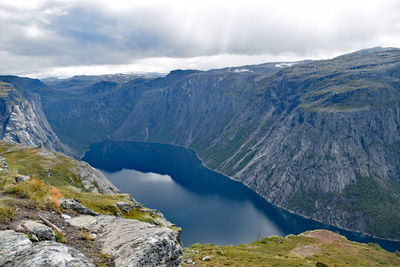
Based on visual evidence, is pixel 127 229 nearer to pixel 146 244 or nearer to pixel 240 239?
pixel 146 244

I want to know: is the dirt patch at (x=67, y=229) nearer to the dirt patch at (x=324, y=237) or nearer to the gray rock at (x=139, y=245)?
the gray rock at (x=139, y=245)

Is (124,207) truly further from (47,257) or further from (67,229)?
(47,257)

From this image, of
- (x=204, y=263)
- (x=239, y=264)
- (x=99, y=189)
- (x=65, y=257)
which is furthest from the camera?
(x=99, y=189)

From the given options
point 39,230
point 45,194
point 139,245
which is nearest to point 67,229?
point 39,230

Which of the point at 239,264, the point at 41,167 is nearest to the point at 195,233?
the point at 41,167

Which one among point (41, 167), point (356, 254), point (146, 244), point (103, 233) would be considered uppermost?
point (146, 244)
